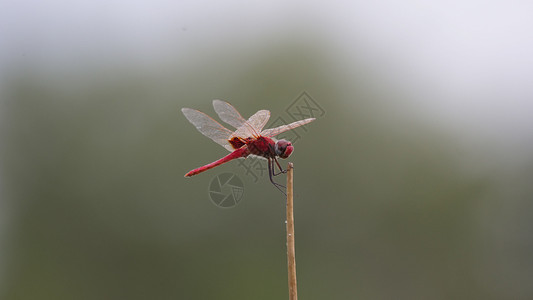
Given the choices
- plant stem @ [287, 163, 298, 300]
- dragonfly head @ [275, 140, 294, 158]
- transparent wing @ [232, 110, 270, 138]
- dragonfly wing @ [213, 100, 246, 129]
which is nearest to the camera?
plant stem @ [287, 163, 298, 300]

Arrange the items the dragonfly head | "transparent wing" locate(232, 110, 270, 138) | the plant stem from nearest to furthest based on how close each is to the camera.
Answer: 1. the plant stem
2. the dragonfly head
3. "transparent wing" locate(232, 110, 270, 138)

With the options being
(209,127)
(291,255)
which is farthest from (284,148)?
(291,255)

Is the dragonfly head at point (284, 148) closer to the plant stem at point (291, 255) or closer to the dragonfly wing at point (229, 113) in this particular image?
the dragonfly wing at point (229, 113)

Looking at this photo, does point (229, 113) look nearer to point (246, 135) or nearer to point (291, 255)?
point (246, 135)

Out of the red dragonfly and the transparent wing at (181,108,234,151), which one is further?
the transparent wing at (181,108,234,151)

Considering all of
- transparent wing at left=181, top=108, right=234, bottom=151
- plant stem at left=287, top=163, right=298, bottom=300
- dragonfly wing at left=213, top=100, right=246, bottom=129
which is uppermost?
dragonfly wing at left=213, top=100, right=246, bottom=129

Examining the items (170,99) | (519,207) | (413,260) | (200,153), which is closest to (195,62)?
(170,99)

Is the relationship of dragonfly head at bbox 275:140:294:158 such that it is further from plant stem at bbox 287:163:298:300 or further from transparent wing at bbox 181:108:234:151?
plant stem at bbox 287:163:298:300

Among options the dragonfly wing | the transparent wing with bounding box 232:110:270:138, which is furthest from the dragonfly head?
the dragonfly wing
